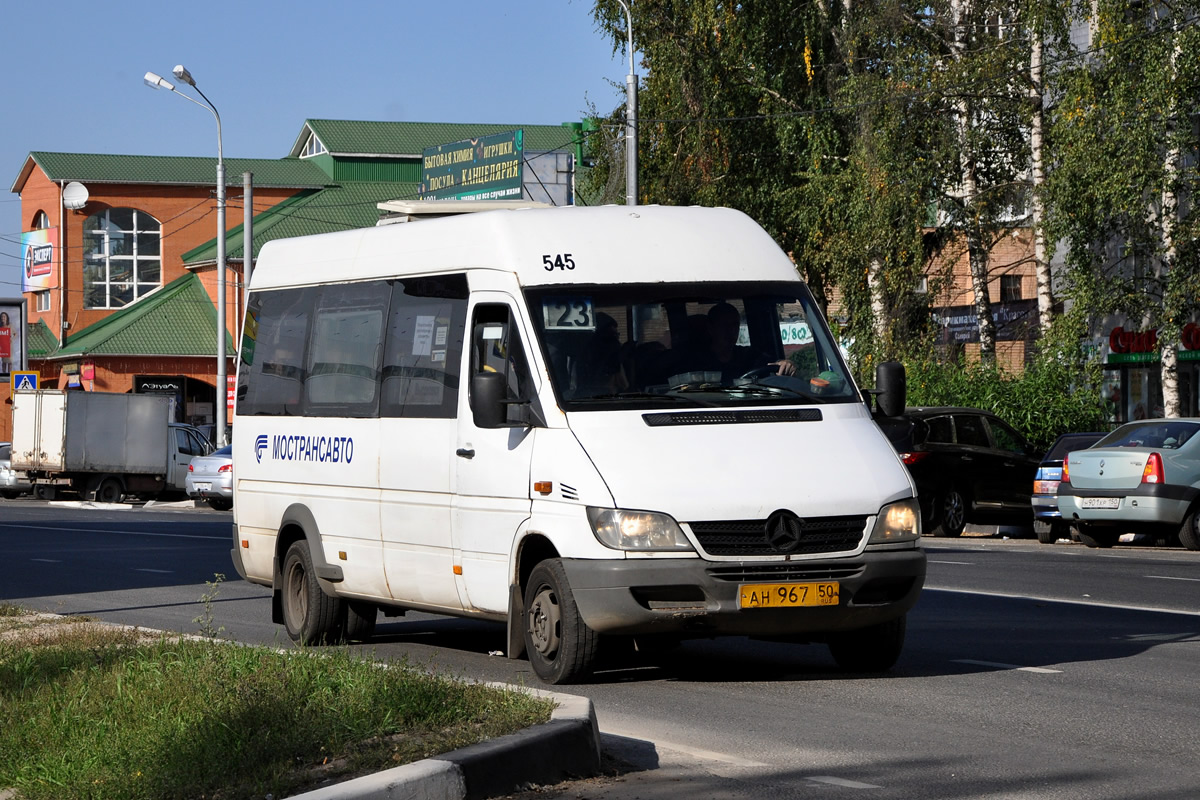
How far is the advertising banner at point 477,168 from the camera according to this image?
47000 mm

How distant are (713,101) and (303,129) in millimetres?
41329

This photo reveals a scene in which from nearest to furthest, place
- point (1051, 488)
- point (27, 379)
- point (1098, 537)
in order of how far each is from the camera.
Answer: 1. point (1051, 488)
2. point (1098, 537)
3. point (27, 379)

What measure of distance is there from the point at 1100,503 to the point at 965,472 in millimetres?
3791

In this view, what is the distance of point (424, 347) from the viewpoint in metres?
11.1

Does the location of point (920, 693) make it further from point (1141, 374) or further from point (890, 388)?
point (1141, 374)

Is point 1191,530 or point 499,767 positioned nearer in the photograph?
point 499,767

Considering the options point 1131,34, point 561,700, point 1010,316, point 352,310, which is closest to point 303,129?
point 1010,316

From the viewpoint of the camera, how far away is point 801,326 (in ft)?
34.8

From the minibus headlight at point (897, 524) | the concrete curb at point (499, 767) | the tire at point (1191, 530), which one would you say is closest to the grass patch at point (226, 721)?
the concrete curb at point (499, 767)

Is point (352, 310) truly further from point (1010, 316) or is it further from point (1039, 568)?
point (1010, 316)

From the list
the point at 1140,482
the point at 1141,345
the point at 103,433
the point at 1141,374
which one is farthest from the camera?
the point at 103,433

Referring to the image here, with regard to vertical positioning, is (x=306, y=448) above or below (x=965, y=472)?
above

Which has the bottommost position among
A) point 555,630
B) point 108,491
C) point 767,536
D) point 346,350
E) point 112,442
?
point 108,491

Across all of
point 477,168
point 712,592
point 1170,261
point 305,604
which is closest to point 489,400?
point 712,592
